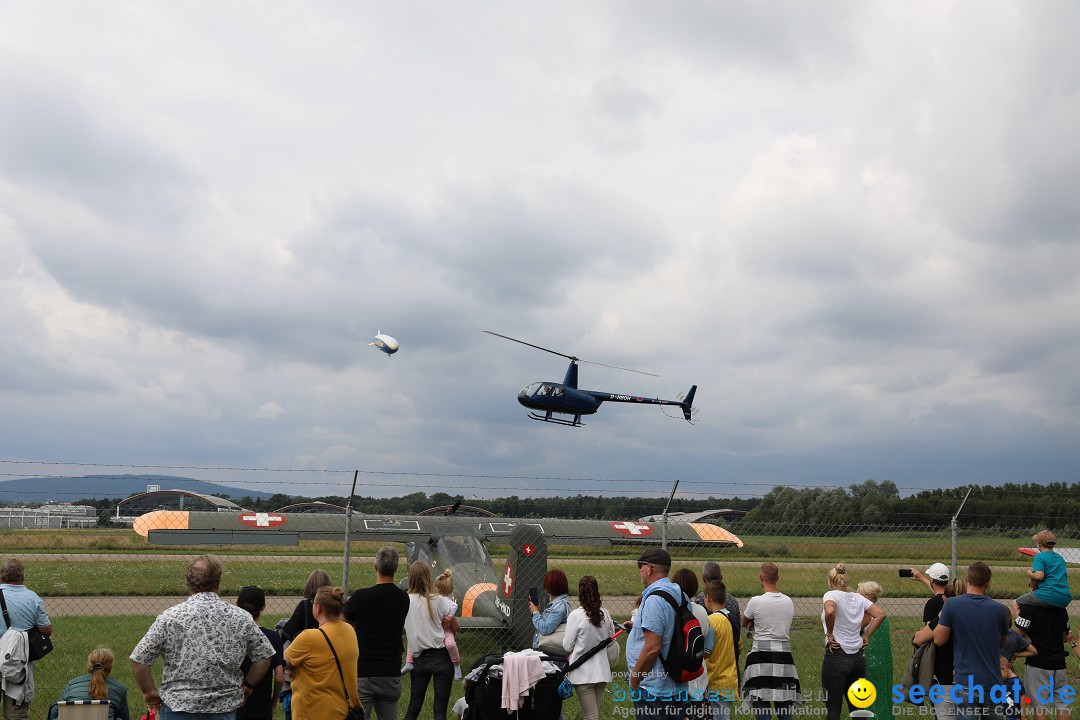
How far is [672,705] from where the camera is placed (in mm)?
5270

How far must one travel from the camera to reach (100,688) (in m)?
5.12

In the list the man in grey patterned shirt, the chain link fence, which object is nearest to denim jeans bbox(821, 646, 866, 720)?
the chain link fence

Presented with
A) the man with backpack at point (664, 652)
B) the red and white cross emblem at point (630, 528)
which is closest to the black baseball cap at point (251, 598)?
the man with backpack at point (664, 652)

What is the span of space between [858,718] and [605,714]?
2.26 metres

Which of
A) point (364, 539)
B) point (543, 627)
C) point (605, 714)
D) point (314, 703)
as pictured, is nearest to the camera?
point (314, 703)

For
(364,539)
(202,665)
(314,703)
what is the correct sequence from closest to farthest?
(202,665), (314,703), (364,539)

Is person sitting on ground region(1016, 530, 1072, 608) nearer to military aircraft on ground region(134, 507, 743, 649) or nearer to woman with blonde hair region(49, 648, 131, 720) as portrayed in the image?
military aircraft on ground region(134, 507, 743, 649)

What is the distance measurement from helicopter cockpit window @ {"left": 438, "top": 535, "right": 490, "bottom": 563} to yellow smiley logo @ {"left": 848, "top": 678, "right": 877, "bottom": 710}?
6023 mm

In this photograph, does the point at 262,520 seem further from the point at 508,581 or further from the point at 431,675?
the point at 431,675

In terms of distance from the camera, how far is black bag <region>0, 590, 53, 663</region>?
5859 millimetres

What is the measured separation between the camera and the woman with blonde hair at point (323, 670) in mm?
4914

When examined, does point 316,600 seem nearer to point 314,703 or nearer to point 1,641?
point 314,703

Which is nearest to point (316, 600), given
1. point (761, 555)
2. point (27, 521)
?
point (761, 555)

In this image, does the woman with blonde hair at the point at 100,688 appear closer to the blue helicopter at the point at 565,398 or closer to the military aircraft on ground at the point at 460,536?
the military aircraft on ground at the point at 460,536
